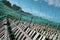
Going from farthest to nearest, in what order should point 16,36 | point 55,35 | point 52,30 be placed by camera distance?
point 52,30 < point 55,35 < point 16,36

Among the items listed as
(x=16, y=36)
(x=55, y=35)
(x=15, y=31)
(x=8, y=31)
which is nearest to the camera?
(x=8, y=31)

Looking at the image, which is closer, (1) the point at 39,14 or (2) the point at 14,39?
(2) the point at 14,39

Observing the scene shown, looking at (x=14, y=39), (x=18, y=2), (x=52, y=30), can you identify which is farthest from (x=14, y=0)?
(x=52, y=30)

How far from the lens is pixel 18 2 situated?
2811 millimetres

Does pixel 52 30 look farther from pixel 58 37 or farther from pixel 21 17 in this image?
pixel 21 17

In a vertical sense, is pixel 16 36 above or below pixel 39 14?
below

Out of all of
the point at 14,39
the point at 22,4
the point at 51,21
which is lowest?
the point at 14,39

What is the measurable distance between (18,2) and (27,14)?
13.3 inches

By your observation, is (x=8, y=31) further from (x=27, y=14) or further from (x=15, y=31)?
(x=27, y=14)

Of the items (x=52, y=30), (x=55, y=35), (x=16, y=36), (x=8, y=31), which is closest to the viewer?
(x=8, y=31)

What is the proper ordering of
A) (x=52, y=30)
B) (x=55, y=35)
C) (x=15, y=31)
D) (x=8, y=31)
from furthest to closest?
(x=52, y=30) → (x=55, y=35) → (x=15, y=31) → (x=8, y=31)

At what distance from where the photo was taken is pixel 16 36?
103 inches

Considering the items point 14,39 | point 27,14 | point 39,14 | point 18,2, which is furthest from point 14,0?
point 14,39

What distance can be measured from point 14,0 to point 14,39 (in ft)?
2.86
